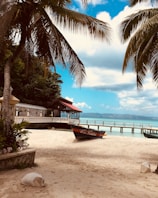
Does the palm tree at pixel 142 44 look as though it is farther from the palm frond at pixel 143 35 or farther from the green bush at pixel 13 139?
the green bush at pixel 13 139

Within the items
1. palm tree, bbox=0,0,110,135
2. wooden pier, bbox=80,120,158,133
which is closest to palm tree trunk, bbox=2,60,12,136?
palm tree, bbox=0,0,110,135

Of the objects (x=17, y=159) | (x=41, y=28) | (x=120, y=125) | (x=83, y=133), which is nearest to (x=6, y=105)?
(x=17, y=159)

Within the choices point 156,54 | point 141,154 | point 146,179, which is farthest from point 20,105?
point 146,179

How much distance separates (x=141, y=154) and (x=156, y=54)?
551cm

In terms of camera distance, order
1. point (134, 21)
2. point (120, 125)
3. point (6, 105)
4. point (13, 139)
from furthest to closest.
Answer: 1. point (120, 125)
2. point (134, 21)
3. point (6, 105)
4. point (13, 139)

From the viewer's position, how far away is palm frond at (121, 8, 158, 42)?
1058 centimetres

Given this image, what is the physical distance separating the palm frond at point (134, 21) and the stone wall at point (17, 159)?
22.2ft

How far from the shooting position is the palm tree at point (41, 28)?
26.1 feet

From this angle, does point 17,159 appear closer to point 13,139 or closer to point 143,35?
point 13,139

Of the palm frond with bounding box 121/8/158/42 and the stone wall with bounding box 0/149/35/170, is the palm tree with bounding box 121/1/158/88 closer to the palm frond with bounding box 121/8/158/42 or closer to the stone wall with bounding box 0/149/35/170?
the palm frond with bounding box 121/8/158/42

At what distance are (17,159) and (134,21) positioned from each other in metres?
7.77

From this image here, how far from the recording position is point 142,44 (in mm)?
10969

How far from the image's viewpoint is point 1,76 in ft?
102

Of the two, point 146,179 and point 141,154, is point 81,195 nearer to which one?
point 146,179
